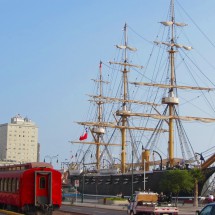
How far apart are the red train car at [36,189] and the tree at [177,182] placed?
3263 cm

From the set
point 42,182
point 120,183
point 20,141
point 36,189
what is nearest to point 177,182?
point 120,183

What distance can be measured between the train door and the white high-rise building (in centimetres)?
13385

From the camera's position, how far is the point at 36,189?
26875 millimetres

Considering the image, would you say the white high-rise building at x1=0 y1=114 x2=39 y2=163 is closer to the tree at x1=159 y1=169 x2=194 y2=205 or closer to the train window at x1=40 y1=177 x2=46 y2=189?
the tree at x1=159 y1=169 x2=194 y2=205

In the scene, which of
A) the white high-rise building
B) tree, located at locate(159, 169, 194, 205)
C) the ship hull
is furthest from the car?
the white high-rise building

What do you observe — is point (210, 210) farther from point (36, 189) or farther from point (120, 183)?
point (120, 183)

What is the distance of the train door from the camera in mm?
26875

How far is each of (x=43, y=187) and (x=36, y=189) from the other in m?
0.56

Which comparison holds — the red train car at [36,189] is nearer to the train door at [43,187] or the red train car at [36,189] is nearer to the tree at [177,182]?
the train door at [43,187]

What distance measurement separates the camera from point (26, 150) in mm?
159750

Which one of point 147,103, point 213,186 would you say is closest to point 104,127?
point 147,103

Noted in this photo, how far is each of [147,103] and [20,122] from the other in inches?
3293

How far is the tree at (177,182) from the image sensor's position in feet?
191

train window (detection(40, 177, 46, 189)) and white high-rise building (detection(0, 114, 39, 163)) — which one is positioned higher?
white high-rise building (detection(0, 114, 39, 163))
